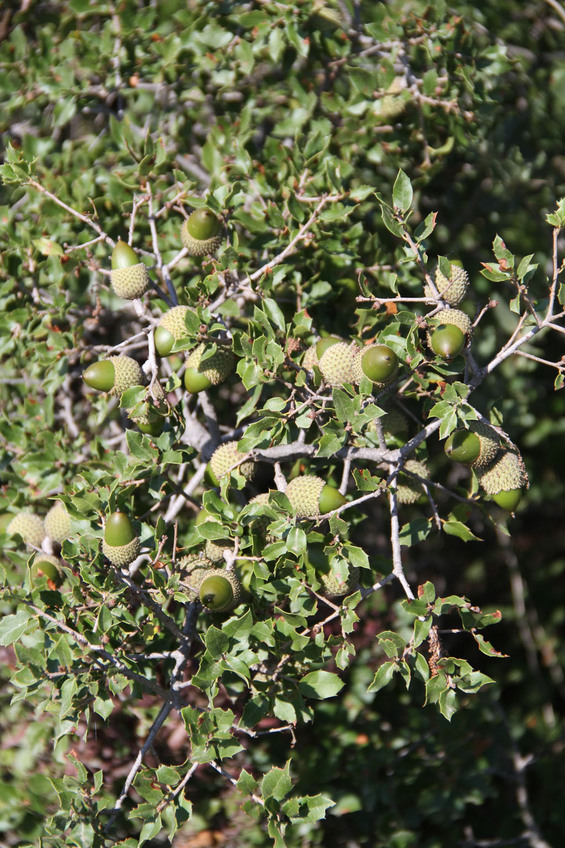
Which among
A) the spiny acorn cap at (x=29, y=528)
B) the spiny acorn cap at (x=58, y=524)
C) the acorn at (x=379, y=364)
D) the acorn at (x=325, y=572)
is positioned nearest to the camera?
the acorn at (x=379, y=364)

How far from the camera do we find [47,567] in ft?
7.06

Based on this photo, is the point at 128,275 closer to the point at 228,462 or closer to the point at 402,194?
the point at 228,462

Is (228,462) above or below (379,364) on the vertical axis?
below

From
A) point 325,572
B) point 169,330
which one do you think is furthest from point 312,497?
point 169,330

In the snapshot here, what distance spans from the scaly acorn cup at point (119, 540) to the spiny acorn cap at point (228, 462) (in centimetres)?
26

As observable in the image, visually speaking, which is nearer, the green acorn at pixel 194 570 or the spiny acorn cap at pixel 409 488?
the green acorn at pixel 194 570

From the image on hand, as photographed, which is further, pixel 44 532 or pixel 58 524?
pixel 44 532

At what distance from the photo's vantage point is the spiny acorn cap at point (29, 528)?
231 cm

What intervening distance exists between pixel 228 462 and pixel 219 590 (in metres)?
0.34

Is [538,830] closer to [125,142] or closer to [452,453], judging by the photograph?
[452,453]

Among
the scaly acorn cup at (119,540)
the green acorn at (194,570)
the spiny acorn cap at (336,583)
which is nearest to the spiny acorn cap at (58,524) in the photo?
the scaly acorn cup at (119,540)

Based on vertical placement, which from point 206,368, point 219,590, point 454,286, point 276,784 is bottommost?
point 276,784

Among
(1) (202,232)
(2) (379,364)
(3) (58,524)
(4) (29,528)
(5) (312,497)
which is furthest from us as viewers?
(4) (29,528)

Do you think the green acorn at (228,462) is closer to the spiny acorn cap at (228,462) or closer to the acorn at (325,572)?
the spiny acorn cap at (228,462)
